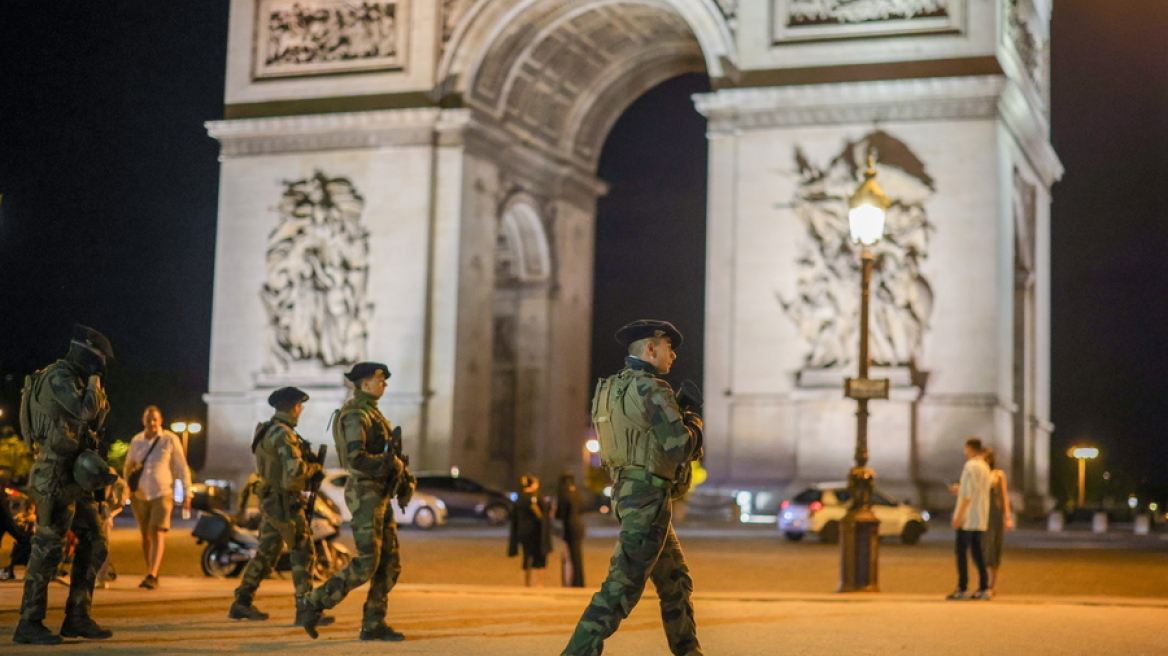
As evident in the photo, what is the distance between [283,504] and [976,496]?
24.1 ft

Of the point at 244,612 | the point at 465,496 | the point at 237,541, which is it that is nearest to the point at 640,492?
the point at 244,612

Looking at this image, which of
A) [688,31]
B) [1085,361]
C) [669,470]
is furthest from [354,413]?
[1085,361]

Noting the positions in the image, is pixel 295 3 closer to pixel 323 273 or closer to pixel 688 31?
pixel 323 273

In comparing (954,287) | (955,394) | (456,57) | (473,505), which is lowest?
(473,505)

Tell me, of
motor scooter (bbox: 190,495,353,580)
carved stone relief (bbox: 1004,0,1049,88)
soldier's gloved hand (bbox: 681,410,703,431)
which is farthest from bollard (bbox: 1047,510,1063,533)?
soldier's gloved hand (bbox: 681,410,703,431)

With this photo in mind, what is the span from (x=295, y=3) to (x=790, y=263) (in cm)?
1242

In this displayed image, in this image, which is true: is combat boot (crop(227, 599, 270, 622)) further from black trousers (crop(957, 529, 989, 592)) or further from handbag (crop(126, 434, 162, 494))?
black trousers (crop(957, 529, 989, 592))

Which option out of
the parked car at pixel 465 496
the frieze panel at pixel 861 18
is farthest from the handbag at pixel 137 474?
the frieze panel at pixel 861 18

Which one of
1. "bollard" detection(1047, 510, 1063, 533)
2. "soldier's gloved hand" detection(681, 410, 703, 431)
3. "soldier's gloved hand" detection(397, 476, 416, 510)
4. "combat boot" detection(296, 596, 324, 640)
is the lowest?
"bollard" detection(1047, 510, 1063, 533)

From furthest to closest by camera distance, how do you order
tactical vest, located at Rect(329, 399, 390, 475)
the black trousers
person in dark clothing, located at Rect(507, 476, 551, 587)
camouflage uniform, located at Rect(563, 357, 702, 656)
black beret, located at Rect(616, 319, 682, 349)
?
person in dark clothing, located at Rect(507, 476, 551, 587) < the black trousers < tactical vest, located at Rect(329, 399, 390, 475) < black beret, located at Rect(616, 319, 682, 349) < camouflage uniform, located at Rect(563, 357, 702, 656)

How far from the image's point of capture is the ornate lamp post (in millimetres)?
16359

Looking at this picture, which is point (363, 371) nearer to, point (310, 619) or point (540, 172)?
point (310, 619)

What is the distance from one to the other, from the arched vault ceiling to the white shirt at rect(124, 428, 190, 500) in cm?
2015

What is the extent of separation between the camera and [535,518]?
18.3 m
